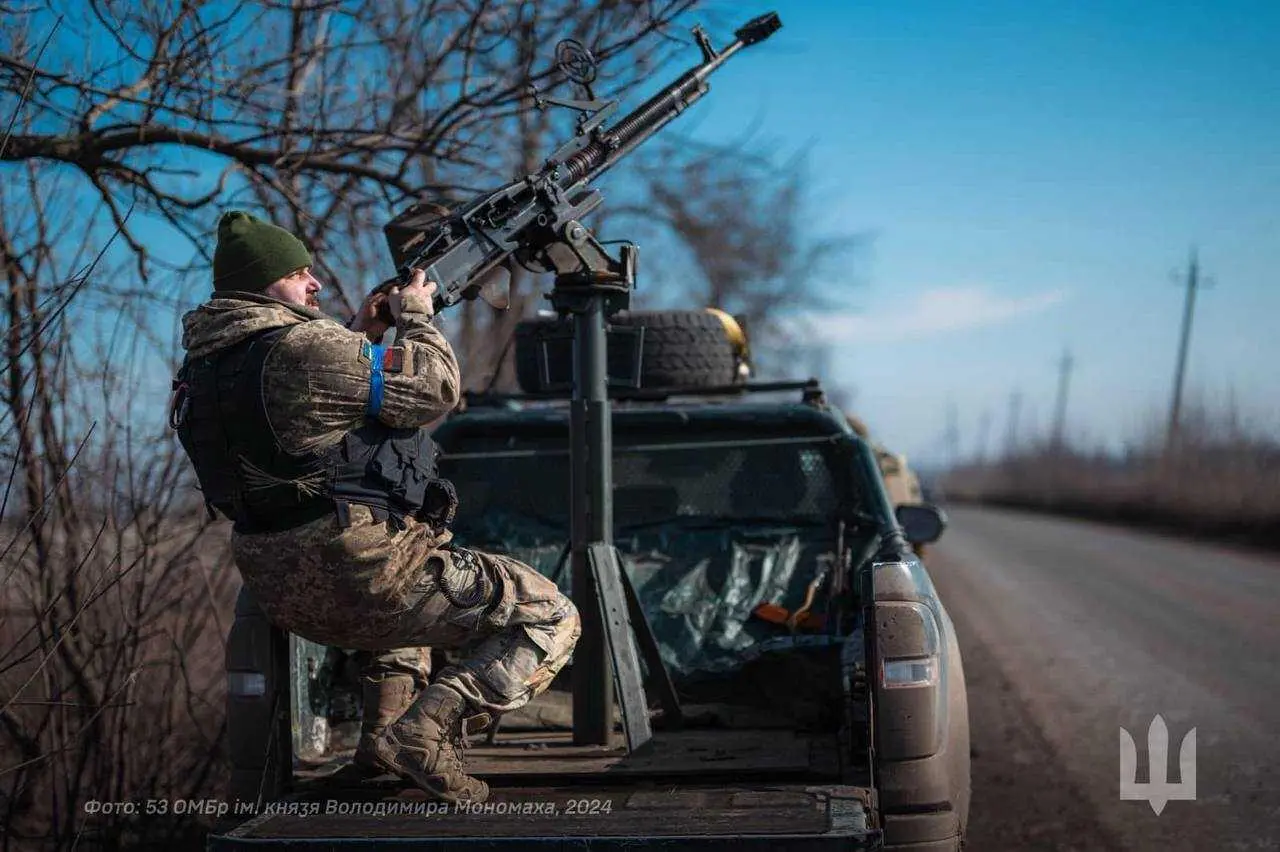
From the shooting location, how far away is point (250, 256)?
129 inches

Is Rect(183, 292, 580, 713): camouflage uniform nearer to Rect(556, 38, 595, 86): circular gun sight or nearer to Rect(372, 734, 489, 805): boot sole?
Rect(372, 734, 489, 805): boot sole

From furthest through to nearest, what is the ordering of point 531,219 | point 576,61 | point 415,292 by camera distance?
point 576,61 → point 531,219 → point 415,292

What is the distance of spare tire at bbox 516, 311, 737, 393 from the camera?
5.43 metres

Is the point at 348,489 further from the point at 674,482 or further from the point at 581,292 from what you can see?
the point at 674,482

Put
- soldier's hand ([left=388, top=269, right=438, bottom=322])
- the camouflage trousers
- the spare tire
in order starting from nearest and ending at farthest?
the camouflage trousers, soldier's hand ([left=388, top=269, right=438, bottom=322]), the spare tire

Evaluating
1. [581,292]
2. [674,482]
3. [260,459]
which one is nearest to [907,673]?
[581,292]

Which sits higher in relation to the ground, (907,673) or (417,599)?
(417,599)

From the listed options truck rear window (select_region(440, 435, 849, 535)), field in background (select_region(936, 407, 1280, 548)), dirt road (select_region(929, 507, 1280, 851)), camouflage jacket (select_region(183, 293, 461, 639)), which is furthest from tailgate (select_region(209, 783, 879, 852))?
field in background (select_region(936, 407, 1280, 548))

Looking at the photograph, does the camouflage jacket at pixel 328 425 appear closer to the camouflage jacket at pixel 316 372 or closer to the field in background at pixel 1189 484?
the camouflage jacket at pixel 316 372

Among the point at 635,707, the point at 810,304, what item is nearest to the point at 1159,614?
the point at 635,707

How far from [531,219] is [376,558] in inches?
56.4

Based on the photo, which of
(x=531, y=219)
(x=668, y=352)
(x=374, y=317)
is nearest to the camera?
(x=374, y=317)

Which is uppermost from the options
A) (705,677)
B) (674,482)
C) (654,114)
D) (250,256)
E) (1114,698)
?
(654,114)

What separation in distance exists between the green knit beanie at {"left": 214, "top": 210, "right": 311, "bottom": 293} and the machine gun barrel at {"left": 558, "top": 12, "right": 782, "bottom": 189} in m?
1.25
